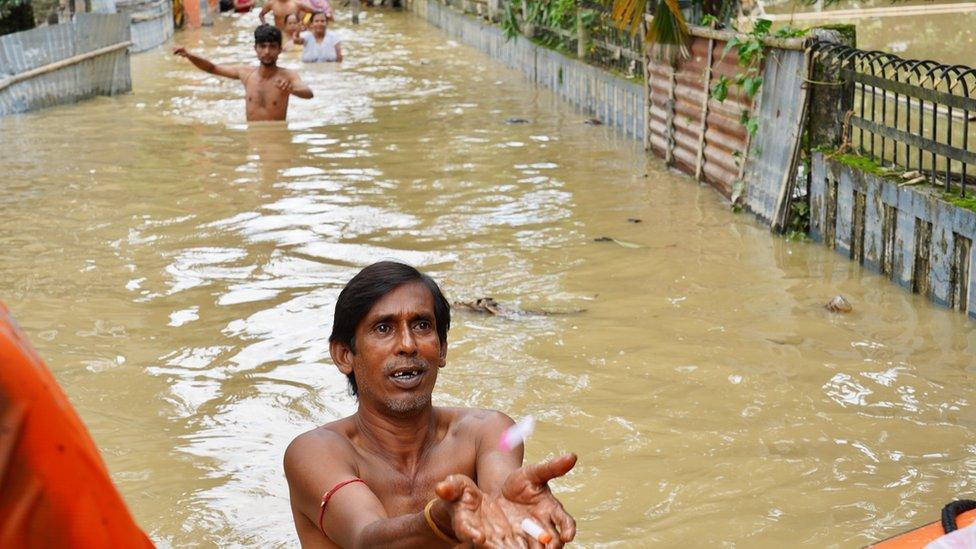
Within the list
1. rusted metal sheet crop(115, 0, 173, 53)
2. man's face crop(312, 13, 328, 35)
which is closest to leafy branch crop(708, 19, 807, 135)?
man's face crop(312, 13, 328, 35)

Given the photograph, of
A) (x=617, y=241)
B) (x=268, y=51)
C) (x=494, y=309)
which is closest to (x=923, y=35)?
(x=268, y=51)

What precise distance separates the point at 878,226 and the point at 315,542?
5603 millimetres

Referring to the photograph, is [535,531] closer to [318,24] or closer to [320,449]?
[320,449]

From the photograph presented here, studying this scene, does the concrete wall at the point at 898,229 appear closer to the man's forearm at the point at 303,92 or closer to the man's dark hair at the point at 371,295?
the man's dark hair at the point at 371,295

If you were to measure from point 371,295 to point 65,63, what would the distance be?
1420 cm

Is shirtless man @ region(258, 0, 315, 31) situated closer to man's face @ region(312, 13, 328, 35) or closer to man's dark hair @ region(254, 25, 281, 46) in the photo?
man's face @ region(312, 13, 328, 35)

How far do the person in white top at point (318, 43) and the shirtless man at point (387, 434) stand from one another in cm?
1790

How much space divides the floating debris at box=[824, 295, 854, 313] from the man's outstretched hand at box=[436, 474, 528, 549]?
5296 millimetres

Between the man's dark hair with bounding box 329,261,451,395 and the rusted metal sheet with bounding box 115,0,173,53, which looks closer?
the man's dark hair with bounding box 329,261,451,395

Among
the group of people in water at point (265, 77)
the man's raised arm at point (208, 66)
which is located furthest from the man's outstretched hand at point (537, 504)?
the man's raised arm at point (208, 66)

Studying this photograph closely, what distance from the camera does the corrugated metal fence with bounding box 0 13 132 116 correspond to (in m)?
15.6

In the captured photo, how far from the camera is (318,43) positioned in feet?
70.6

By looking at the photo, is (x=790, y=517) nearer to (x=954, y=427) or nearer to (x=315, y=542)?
(x=954, y=427)

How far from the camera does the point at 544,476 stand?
2744 millimetres
